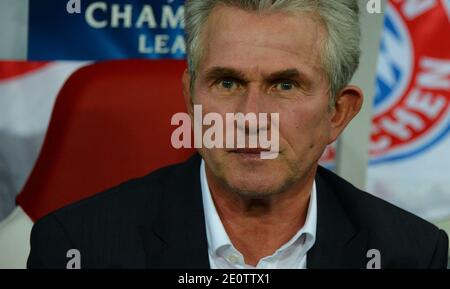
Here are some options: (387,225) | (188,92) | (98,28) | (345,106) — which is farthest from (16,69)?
(387,225)

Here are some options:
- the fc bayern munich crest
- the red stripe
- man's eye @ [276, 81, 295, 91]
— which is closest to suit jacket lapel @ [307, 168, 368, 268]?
man's eye @ [276, 81, 295, 91]

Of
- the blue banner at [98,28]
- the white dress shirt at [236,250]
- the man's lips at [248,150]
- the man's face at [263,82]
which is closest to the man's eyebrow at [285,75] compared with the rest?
the man's face at [263,82]

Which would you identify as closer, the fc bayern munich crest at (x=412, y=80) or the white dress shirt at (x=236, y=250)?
the white dress shirt at (x=236, y=250)

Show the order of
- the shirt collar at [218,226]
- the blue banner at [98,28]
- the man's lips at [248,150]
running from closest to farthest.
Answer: the man's lips at [248,150]
the shirt collar at [218,226]
the blue banner at [98,28]

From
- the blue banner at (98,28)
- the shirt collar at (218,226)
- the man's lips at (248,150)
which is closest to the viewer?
the man's lips at (248,150)

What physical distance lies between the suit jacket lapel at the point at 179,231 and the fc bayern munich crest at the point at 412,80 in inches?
20.3

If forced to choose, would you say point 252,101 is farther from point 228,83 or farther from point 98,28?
point 98,28

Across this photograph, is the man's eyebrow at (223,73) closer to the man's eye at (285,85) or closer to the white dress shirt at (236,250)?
the man's eye at (285,85)

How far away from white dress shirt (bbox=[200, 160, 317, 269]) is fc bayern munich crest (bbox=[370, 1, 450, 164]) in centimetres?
41

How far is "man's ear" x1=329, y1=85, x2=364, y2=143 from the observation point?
4.50 feet

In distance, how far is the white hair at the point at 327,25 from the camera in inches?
49.3

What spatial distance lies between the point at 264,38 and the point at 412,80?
21.8 inches
